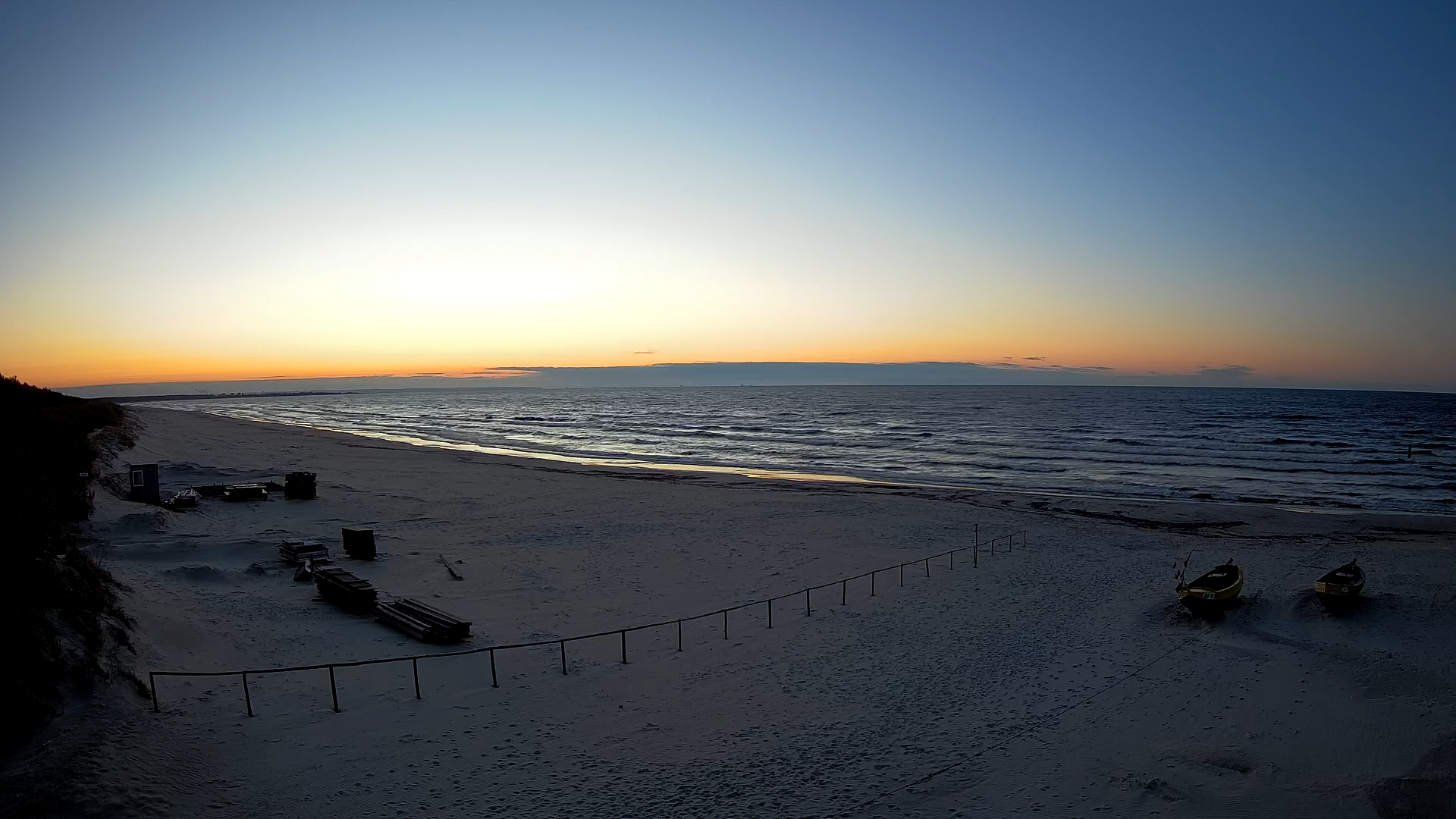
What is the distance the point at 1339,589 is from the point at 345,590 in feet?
81.9

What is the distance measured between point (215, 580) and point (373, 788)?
12.7 meters

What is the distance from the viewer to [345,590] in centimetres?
1795

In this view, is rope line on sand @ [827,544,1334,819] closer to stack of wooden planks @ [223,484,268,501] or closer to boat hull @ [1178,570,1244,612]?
boat hull @ [1178,570,1244,612]

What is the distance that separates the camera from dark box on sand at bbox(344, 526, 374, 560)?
75.2 feet

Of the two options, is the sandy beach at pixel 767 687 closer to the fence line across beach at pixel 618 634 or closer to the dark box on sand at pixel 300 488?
the fence line across beach at pixel 618 634

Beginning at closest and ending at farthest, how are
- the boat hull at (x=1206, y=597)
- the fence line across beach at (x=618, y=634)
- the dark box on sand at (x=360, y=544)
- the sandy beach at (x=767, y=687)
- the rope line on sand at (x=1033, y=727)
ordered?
the sandy beach at (x=767, y=687)
the rope line on sand at (x=1033, y=727)
the fence line across beach at (x=618, y=634)
the boat hull at (x=1206, y=597)
the dark box on sand at (x=360, y=544)

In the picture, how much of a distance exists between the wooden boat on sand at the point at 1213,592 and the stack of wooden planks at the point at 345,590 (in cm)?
2020

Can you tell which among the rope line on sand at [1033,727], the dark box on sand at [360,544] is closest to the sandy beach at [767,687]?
the rope line on sand at [1033,727]

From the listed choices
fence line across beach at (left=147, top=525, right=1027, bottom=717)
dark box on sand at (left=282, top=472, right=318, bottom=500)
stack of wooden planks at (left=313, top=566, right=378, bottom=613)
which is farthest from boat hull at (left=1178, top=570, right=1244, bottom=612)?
dark box on sand at (left=282, top=472, right=318, bottom=500)

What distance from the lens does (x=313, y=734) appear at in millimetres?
11523

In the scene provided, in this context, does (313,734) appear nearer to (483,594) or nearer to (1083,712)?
(483,594)

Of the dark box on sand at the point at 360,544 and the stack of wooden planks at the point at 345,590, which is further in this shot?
the dark box on sand at the point at 360,544

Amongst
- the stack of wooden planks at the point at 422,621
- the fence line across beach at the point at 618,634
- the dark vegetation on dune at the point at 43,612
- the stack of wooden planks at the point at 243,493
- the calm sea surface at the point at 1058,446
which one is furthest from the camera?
the calm sea surface at the point at 1058,446

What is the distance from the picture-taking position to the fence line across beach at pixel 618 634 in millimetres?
12242
